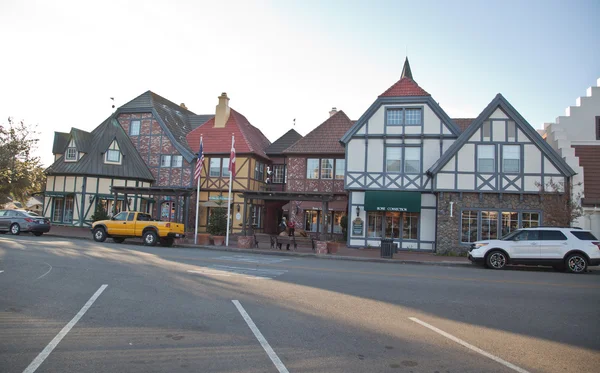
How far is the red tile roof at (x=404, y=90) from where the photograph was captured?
2483 centimetres

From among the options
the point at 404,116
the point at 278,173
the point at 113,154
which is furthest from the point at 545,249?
the point at 113,154

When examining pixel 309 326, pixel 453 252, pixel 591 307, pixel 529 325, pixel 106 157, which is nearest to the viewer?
pixel 309 326

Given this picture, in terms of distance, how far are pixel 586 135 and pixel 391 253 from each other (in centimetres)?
1490

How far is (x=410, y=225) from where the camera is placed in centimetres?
2462

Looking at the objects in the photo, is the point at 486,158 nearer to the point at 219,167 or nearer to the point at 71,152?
the point at 219,167

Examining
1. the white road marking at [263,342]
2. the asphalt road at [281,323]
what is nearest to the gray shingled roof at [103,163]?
the asphalt road at [281,323]

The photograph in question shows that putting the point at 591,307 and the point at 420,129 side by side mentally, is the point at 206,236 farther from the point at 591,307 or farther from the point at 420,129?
the point at 591,307

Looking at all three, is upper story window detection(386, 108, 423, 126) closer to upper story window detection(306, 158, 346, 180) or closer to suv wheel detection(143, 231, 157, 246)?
upper story window detection(306, 158, 346, 180)

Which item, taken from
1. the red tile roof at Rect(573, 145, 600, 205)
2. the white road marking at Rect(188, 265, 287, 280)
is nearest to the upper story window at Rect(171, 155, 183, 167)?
the white road marking at Rect(188, 265, 287, 280)

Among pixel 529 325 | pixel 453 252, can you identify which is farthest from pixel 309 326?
pixel 453 252

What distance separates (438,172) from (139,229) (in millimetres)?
15960

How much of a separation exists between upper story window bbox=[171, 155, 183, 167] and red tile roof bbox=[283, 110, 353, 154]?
8.36 m

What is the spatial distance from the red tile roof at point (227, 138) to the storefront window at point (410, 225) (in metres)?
13.4

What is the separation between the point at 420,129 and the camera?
2483 centimetres
